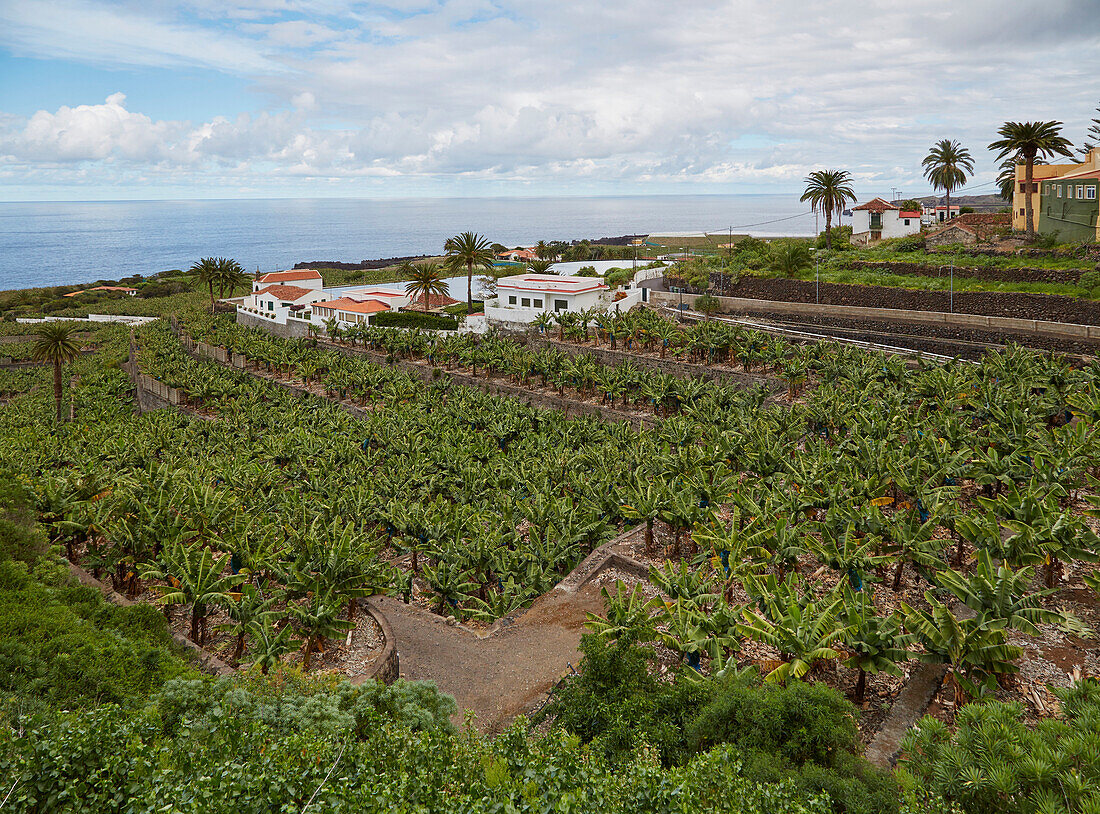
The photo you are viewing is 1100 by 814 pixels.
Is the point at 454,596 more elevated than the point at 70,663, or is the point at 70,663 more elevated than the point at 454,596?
the point at 70,663

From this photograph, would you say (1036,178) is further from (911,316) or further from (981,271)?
(911,316)

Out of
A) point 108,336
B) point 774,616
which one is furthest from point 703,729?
point 108,336

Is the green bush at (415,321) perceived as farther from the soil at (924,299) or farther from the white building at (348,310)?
the soil at (924,299)

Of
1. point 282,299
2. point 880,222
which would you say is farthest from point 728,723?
point 880,222

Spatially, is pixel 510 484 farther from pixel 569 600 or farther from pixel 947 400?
pixel 947 400

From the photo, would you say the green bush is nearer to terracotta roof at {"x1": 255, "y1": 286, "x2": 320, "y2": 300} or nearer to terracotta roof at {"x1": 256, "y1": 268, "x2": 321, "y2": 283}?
terracotta roof at {"x1": 255, "y1": 286, "x2": 320, "y2": 300}

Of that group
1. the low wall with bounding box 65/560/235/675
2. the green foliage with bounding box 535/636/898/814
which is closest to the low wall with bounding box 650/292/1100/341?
the green foliage with bounding box 535/636/898/814
